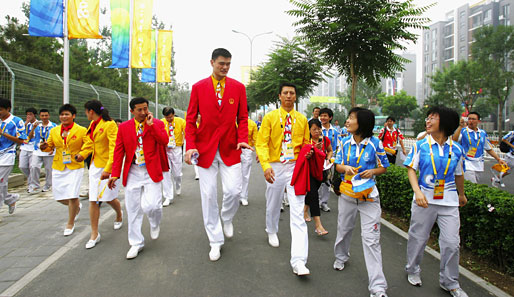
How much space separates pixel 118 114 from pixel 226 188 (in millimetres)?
15219

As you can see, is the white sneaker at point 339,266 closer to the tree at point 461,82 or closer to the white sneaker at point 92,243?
the white sneaker at point 92,243

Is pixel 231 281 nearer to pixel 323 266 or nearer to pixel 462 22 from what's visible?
pixel 323 266

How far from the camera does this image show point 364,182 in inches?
133

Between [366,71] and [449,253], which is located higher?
[366,71]

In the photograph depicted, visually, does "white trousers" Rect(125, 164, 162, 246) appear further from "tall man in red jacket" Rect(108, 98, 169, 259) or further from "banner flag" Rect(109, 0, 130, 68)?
"banner flag" Rect(109, 0, 130, 68)

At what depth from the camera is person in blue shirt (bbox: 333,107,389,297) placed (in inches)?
128

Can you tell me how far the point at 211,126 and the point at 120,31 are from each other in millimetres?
11993

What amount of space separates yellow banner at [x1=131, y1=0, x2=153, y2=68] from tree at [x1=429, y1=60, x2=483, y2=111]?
107 ft

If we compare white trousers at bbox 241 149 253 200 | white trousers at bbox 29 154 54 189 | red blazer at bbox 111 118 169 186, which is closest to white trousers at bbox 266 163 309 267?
red blazer at bbox 111 118 169 186

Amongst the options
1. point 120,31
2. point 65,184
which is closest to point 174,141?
point 65,184

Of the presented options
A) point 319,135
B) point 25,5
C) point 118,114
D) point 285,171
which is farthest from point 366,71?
point 25,5

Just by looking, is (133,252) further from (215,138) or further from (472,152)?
(472,152)

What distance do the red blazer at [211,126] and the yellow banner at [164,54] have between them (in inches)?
628

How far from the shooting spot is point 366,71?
327 inches
